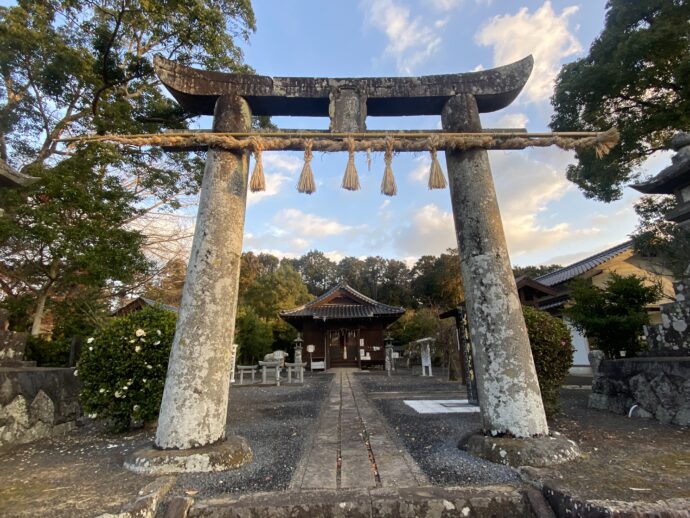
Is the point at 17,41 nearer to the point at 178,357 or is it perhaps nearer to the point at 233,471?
the point at 178,357

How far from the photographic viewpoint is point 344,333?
66.5ft

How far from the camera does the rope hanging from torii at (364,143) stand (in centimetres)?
372

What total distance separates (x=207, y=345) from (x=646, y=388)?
224 inches

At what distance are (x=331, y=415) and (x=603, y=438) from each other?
3.50 meters

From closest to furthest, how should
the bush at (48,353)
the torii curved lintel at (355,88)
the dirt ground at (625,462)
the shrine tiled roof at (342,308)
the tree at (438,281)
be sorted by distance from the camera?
1. the dirt ground at (625,462)
2. the torii curved lintel at (355,88)
3. the bush at (48,353)
4. the shrine tiled roof at (342,308)
5. the tree at (438,281)

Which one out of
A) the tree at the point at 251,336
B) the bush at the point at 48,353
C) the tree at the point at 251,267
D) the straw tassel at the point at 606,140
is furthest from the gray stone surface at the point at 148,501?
the tree at the point at 251,267

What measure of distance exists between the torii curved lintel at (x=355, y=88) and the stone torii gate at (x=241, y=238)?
0.01 meters

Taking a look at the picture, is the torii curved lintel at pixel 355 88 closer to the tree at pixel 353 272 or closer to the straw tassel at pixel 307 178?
the straw tassel at pixel 307 178

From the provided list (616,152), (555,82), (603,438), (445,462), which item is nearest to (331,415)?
(445,462)

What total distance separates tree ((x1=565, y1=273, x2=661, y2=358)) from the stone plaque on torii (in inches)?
185

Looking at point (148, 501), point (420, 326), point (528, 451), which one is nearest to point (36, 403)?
point (148, 501)

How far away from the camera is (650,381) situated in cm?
464

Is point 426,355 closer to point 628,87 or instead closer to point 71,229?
point 628,87

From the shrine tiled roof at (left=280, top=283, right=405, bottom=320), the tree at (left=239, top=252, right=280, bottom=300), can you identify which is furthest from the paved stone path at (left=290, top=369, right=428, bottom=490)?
the tree at (left=239, top=252, right=280, bottom=300)
